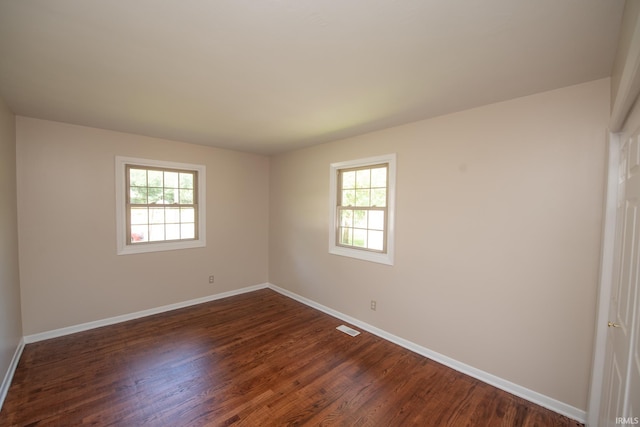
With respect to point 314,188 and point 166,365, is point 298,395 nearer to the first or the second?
point 166,365

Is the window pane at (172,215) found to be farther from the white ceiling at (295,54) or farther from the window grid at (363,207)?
the window grid at (363,207)

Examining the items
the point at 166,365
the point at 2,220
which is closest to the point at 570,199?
the point at 166,365

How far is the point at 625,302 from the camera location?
1261 mm

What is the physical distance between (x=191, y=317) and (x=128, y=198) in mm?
1830

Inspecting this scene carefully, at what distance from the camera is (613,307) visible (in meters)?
1.56

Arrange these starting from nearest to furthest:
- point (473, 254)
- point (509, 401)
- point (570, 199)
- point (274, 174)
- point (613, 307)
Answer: point (613, 307)
point (570, 199)
point (509, 401)
point (473, 254)
point (274, 174)

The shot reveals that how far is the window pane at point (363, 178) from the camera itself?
3471 mm

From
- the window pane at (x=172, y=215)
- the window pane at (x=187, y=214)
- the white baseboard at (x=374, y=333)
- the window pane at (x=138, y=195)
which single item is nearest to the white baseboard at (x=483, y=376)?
the white baseboard at (x=374, y=333)

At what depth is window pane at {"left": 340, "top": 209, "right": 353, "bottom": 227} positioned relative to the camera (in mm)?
3709

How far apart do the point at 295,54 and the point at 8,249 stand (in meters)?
3.11

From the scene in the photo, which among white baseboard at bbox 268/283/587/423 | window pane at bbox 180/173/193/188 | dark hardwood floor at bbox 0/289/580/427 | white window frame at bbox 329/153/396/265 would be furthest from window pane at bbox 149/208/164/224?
white baseboard at bbox 268/283/587/423

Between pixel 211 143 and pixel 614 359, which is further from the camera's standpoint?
pixel 211 143

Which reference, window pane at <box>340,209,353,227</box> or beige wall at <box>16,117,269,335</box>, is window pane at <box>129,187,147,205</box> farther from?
window pane at <box>340,209,353,227</box>

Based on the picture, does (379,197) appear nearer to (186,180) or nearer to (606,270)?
(606,270)
